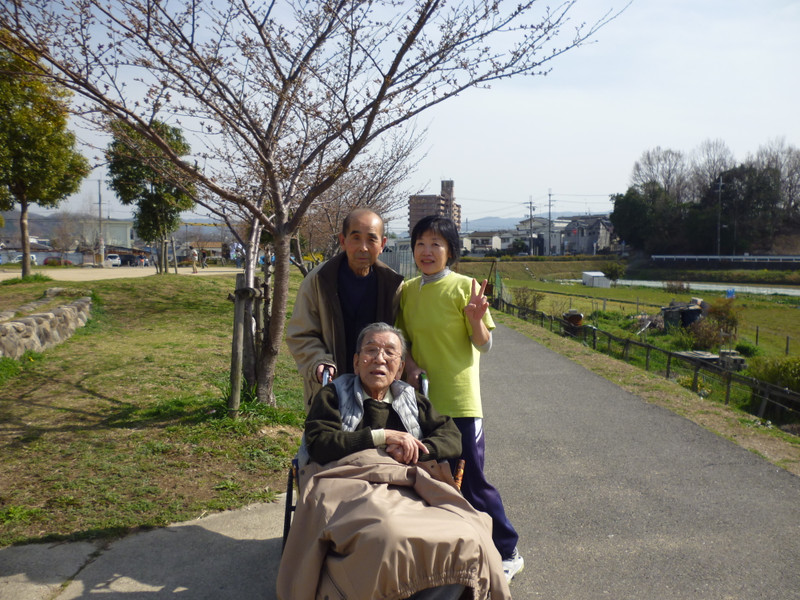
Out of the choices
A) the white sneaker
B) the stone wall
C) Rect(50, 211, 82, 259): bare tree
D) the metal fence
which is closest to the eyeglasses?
the white sneaker

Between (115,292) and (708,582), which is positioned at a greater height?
(115,292)

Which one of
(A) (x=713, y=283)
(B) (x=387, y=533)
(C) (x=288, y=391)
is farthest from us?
(A) (x=713, y=283)

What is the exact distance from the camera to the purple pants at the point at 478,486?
10.0 ft

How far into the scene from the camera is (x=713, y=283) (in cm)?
5969

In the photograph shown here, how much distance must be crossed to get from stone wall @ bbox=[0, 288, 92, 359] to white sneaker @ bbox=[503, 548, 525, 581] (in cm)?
608

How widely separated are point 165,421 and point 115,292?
8.81m

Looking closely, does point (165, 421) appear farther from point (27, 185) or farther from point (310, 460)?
point (27, 185)

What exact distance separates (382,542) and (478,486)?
1.09 metres

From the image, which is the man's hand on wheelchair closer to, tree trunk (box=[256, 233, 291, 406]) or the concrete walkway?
the concrete walkway

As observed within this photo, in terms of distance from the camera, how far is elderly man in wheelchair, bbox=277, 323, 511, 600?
2.12 metres

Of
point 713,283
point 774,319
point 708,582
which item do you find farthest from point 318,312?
point 713,283

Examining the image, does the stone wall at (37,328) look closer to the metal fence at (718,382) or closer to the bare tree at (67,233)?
the metal fence at (718,382)

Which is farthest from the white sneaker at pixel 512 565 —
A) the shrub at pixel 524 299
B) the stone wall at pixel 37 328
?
the shrub at pixel 524 299

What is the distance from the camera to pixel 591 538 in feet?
11.9
